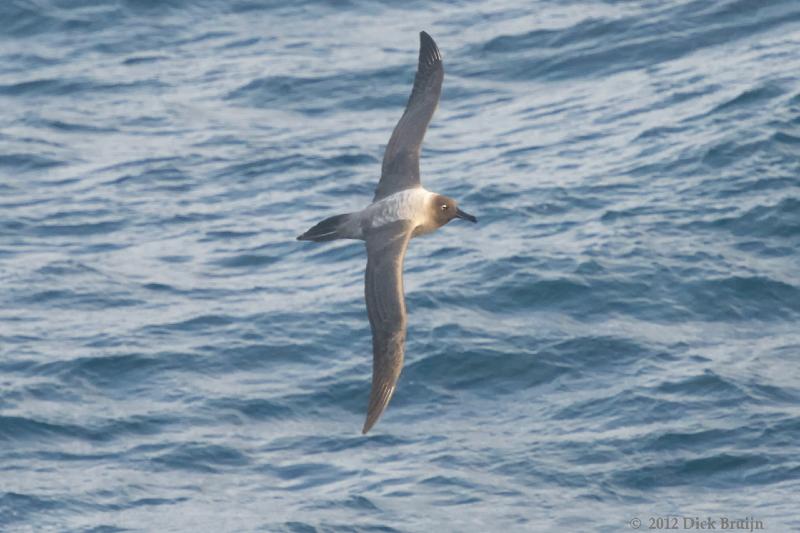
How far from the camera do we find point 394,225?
49.4 ft

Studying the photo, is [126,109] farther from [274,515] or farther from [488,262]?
[274,515]

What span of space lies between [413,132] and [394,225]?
147cm

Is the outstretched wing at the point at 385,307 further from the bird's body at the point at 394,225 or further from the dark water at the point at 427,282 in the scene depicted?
the dark water at the point at 427,282

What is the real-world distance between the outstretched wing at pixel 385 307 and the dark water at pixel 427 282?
3552mm

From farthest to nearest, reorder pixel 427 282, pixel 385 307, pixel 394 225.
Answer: pixel 427 282 < pixel 394 225 < pixel 385 307

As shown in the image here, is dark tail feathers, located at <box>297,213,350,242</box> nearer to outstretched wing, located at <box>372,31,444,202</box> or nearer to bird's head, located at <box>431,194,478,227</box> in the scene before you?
outstretched wing, located at <box>372,31,444,202</box>

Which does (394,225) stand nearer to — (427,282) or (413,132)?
(413,132)

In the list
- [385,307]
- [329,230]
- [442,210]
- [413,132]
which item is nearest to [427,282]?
[413,132]

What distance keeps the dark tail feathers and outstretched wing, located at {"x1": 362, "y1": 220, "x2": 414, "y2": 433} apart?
1.08 feet

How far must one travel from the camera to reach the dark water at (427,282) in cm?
1766

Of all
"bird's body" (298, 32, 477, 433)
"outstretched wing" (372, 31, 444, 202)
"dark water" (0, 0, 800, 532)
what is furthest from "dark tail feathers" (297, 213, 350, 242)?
"dark water" (0, 0, 800, 532)

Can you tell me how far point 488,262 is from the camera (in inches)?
824

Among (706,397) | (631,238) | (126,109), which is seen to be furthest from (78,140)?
(706,397)

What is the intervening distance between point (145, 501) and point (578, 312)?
5.69 meters
